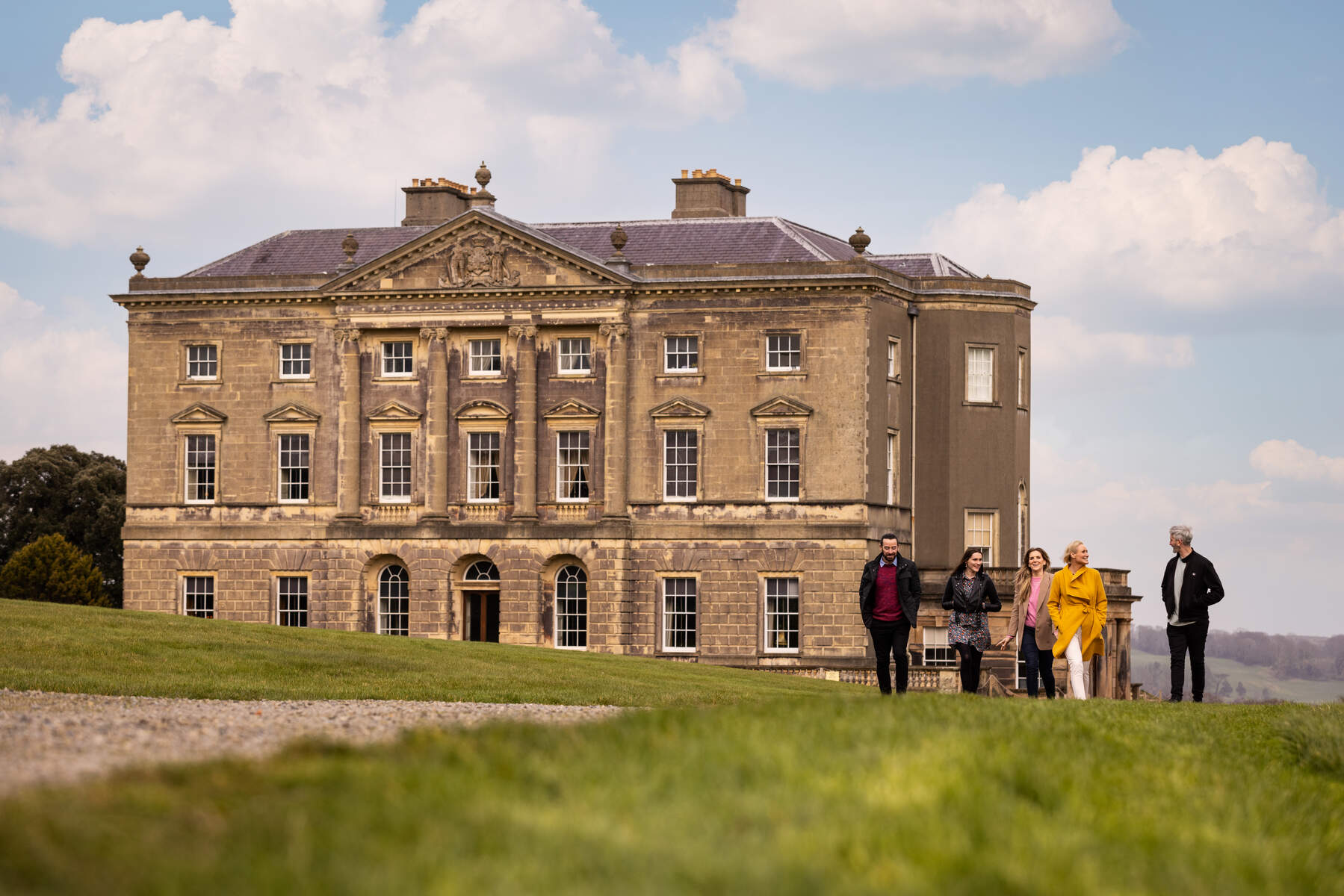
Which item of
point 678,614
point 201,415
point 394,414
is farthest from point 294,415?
point 678,614

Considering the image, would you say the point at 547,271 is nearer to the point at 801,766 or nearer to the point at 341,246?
the point at 341,246

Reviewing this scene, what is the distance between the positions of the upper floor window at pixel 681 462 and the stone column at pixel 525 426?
3.91m

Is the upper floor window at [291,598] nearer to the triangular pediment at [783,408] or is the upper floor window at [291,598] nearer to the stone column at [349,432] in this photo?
the stone column at [349,432]

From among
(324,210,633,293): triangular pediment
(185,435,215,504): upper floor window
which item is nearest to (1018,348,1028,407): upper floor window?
(324,210,633,293): triangular pediment

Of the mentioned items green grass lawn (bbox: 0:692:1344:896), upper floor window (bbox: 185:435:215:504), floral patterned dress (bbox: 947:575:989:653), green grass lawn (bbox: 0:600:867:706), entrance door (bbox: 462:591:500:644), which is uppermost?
upper floor window (bbox: 185:435:215:504)

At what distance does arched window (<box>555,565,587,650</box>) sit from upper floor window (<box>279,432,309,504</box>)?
854cm

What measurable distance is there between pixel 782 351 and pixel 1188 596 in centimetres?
2747

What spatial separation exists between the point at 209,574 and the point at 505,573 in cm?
967

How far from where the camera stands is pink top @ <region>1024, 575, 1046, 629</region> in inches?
870

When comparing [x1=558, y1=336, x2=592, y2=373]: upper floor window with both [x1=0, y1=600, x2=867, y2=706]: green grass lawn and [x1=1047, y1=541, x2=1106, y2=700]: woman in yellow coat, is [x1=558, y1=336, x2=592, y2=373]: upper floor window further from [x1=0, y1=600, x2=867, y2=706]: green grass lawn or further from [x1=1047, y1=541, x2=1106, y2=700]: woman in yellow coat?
[x1=1047, y1=541, x2=1106, y2=700]: woman in yellow coat

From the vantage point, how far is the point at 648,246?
175 ft

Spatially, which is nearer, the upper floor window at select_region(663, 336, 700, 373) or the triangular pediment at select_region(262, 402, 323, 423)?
the upper floor window at select_region(663, 336, 700, 373)

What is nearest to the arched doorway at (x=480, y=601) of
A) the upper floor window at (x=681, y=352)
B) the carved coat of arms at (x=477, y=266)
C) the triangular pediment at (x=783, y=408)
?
the upper floor window at (x=681, y=352)

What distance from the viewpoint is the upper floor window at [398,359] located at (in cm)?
5191
